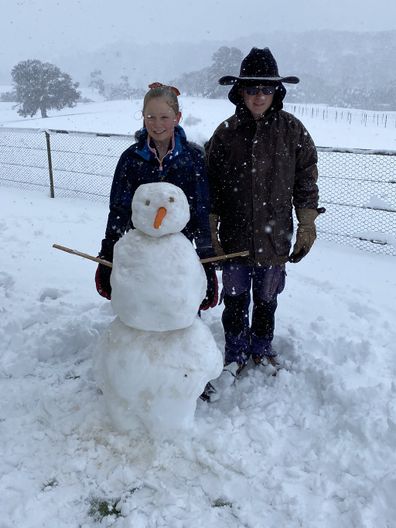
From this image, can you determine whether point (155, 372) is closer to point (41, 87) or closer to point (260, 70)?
point (260, 70)

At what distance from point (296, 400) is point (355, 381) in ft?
1.40

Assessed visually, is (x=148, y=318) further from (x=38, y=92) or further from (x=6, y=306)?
(x=38, y=92)

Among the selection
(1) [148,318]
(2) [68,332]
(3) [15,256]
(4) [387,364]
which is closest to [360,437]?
(4) [387,364]

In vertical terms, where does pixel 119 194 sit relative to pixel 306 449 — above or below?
above

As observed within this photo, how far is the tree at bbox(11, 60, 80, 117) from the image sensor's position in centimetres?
4447

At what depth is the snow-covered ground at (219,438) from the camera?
2.10 m

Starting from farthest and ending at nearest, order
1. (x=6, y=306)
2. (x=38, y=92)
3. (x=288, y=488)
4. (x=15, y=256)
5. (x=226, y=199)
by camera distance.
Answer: (x=38, y=92)
(x=15, y=256)
(x=6, y=306)
(x=226, y=199)
(x=288, y=488)

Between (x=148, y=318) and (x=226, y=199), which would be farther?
(x=226, y=199)

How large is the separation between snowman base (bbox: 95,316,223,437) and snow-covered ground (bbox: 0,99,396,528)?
0.15m

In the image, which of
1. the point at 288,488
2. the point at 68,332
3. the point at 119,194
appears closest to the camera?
the point at 288,488

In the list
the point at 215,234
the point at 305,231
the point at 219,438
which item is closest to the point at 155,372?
the point at 219,438

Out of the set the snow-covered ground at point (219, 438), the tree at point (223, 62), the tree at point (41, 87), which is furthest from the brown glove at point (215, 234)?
the tree at point (223, 62)

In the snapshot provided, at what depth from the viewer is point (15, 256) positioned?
507 centimetres

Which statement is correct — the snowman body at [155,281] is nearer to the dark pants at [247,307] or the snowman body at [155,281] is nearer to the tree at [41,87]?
the dark pants at [247,307]
